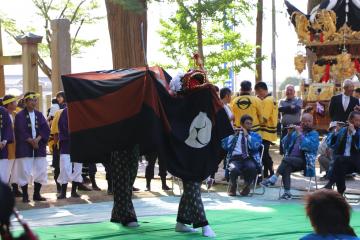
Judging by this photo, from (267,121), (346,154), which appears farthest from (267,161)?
(346,154)

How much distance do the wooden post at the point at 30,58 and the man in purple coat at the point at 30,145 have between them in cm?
414

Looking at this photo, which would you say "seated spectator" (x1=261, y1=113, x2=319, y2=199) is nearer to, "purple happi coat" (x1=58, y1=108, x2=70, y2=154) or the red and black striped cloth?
the red and black striped cloth

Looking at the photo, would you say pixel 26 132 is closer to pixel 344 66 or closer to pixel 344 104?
pixel 344 104

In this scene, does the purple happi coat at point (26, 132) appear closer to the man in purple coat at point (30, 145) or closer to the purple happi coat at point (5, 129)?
the man in purple coat at point (30, 145)

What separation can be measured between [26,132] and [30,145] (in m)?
0.20

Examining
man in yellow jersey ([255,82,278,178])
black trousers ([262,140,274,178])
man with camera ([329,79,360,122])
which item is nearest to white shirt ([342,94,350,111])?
man with camera ([329,79,360,122])

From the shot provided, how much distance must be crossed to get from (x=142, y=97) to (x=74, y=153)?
3.20 ft

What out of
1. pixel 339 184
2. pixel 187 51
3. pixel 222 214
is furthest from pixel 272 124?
pixel 187 51

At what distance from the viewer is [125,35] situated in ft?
54.5

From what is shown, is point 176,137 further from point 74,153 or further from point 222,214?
point 222,214

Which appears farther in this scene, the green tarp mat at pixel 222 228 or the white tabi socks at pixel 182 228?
the white tabi socks at pixel 182 228

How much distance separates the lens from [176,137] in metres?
8.45

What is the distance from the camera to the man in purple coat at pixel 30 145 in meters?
11.5

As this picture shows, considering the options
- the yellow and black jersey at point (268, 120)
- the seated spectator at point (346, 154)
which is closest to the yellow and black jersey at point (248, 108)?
the yellow and black jersey at point (268, 120)
